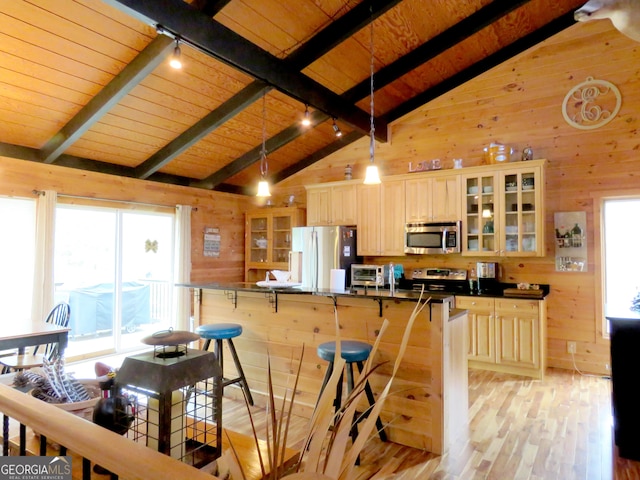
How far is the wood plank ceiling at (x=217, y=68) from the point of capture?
10.1ft

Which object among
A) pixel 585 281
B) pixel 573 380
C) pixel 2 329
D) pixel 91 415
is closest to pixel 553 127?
pixel 585 281

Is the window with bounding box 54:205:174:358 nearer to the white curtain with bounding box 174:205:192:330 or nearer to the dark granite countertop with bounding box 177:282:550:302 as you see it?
the white curtain with bounding box 174:205:192:330

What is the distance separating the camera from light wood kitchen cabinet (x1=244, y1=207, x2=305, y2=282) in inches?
252

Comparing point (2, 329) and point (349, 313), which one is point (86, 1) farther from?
point (349, 313)

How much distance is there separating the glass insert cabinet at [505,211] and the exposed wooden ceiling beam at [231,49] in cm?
182

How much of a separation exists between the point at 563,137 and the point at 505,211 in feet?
3.57

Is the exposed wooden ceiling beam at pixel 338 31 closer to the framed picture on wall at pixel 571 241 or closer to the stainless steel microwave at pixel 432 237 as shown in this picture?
the stainless steel microwave at pixel 432 237

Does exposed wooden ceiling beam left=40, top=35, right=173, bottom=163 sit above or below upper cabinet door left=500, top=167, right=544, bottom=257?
above

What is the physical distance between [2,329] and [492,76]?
18.8ft

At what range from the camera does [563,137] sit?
462 centimetres

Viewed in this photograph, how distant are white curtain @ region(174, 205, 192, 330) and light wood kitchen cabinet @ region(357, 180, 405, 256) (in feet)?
8.12

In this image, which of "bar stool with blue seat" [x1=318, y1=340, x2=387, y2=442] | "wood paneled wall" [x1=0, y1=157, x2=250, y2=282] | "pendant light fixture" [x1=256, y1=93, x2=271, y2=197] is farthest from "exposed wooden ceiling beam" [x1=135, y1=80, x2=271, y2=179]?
"bar stool with blue seat" [x1=318, y1=340, x2=387, y2=442]

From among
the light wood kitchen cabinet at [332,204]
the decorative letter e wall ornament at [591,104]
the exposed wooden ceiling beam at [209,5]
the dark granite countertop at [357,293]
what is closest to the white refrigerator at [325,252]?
the light wood kitchen cabinet at [332,204]

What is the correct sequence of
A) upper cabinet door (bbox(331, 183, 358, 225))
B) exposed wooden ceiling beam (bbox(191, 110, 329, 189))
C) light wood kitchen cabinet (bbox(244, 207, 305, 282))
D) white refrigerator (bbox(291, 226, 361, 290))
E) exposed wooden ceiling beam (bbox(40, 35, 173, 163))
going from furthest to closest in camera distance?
light wood kitchen cabinet (bbox(244, 207, 305, 282))
upper cabinet door (bbox(331, 183, 358, 225))
white refrigerator (bbox(291, 226, 361, 290))
exposed wooden ceiling beam (bbox(191, 110, 329, 189))
exposed wooden ceiling beam (bbox(40, 35, 173, 163))
